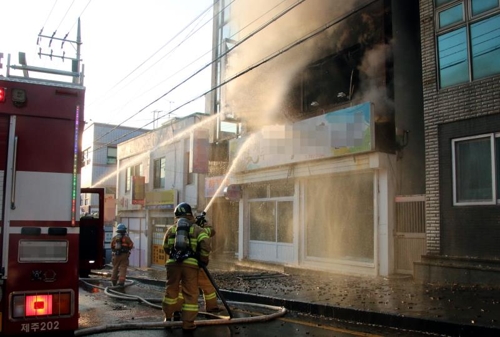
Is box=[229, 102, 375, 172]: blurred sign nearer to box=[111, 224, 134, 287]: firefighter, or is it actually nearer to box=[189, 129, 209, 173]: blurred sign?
box=[189, 129, 209, 173]: blurred sign

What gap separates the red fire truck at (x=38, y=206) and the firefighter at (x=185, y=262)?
185 cm

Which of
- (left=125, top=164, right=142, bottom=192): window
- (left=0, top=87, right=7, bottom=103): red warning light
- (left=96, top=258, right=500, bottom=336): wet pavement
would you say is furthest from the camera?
(left=125, top=164, right=142, bottom=192): window

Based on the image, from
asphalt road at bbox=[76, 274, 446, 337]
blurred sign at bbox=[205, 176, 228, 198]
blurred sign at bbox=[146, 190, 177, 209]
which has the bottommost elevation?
asphalt road at bbox=[76, 274, 446, 337]

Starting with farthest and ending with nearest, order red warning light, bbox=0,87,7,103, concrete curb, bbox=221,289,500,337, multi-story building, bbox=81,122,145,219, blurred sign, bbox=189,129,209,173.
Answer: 1. multi-story building, bbox=81,122,145,219
2. blurred sign, bbox=189,129,209,173
3. concrete curb, bbox=221,289,500,337
4. red warning light, bbox=0,87,7,103

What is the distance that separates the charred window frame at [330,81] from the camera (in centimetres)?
1389

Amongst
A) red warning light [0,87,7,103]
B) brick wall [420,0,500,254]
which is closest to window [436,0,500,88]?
brick wall [420,0,500,254]

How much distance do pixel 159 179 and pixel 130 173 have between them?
13.5 feet

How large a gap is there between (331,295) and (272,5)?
10382mm

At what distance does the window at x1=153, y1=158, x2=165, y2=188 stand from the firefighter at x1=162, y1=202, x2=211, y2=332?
16.7 meters

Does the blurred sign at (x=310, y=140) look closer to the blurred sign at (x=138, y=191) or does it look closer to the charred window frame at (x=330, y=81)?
the charred window frame at (x=330, y=81)

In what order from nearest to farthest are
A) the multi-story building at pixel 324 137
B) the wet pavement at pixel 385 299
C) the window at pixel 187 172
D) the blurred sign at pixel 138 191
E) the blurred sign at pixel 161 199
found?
the wet pavement at pixel 385 299 → the multi-story building at pixel 324 137 → the window at pixel 187 172 → the blurred sign at pixel 161 199 → the blurred sign at pixel 138 191

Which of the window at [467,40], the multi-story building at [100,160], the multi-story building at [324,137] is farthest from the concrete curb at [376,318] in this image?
the multi-story building at [100,160]

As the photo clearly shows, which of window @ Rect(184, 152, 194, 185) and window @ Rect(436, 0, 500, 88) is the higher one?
window @ Rect(436, 0, 500, 88)

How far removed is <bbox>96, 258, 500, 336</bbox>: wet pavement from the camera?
243 inches
